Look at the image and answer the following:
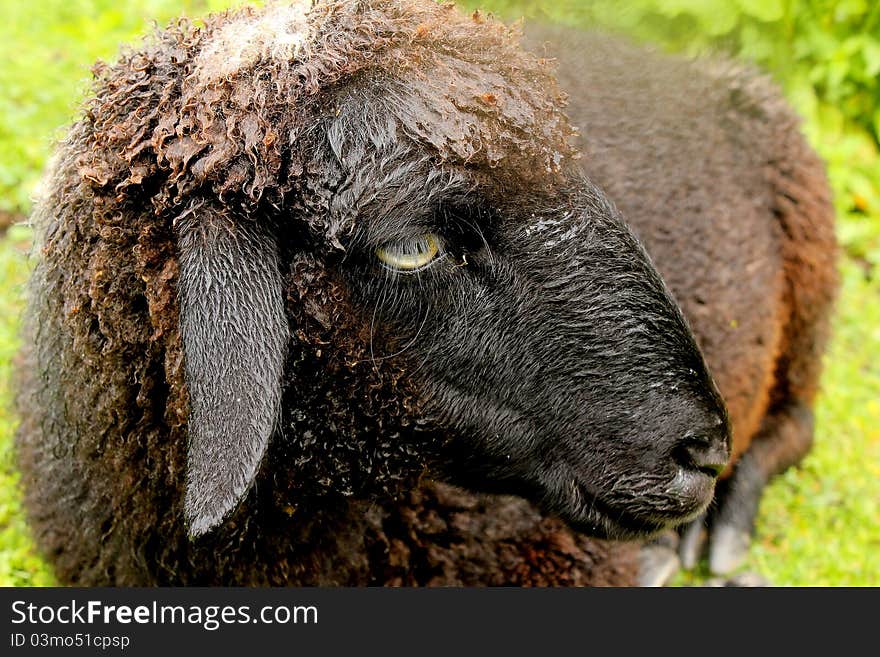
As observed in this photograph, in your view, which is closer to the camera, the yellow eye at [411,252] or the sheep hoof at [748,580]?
the yellow eye at [411,252]

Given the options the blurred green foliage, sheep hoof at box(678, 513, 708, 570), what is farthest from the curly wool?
sheep hoof at box(678, 513, 708, 570)

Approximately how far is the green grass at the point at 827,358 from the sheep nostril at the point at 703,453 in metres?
1.59

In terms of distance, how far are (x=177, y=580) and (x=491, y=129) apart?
5.94ft

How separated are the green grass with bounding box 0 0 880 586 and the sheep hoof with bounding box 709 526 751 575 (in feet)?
0.26

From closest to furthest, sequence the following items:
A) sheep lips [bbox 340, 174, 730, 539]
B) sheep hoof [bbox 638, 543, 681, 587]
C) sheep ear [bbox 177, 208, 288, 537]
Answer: sheep ear [bbox 177, 208, 288, 537] → sheep lips [bbox 340, 174, 730, 539] → sheep hoof [bbox 638, 543, 681, 587]

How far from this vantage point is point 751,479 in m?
4.95

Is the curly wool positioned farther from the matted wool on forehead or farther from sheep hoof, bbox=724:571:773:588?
sheep hoof, bbox=724:571:773:588

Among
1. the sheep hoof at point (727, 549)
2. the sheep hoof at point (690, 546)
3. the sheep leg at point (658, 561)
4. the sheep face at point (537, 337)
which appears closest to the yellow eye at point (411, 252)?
the sheep face at point (537, 337)

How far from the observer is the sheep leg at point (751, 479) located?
475 cm

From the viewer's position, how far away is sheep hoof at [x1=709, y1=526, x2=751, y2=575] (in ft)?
15.5

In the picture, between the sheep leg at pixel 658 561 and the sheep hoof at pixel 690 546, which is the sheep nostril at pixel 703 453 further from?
the sheep hoof at pixel 690 546

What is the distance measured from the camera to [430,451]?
8.85 ft

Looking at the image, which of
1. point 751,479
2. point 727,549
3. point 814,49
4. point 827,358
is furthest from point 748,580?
point 814,49

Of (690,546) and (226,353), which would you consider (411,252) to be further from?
(690,546)
